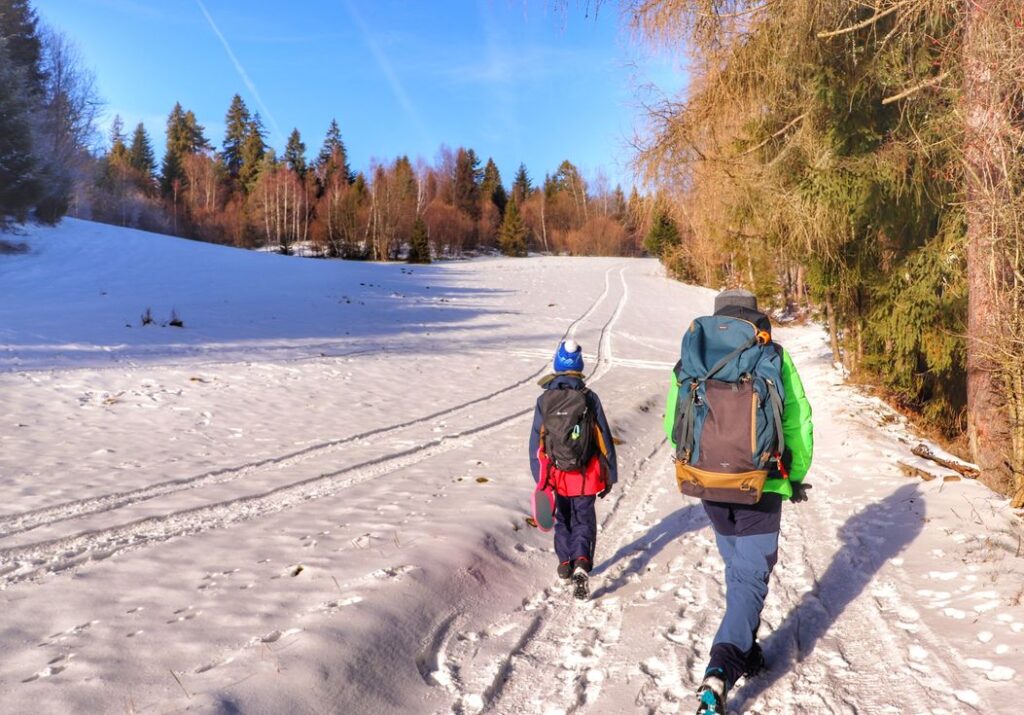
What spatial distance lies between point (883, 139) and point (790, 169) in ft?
3.95

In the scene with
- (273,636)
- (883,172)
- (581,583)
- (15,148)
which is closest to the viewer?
(273,636)

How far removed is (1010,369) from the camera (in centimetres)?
550

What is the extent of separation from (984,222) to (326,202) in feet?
212

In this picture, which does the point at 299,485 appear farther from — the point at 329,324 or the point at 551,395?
the point at 329,324

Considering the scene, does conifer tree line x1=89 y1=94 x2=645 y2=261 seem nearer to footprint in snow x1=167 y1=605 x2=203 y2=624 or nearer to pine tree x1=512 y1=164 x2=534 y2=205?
pine tree x1=512 y1=164 x2=534 y2=205

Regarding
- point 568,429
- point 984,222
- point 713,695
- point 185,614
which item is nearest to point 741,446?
point 713,695

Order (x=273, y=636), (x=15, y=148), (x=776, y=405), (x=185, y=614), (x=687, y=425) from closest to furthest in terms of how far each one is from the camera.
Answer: (x=776, y=405), (x=687, y=425), (x=273, y=636), (x=185, y=614), (x=15, y=148)

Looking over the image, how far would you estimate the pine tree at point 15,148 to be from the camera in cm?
2317

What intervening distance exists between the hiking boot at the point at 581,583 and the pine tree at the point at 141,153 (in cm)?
8965

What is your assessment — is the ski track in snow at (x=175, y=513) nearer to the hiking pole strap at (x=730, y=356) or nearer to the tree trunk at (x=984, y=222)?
the hiking pole strap at (x=730, y=356)

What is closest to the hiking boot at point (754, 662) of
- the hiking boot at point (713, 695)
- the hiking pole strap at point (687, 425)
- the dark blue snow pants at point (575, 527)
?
the hiking boot at point (713, 695)

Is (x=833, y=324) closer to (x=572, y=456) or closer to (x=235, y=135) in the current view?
(x=572, y=456)

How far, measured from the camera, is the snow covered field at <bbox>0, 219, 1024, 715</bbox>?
10.5 ft

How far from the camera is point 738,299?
3416 mm
